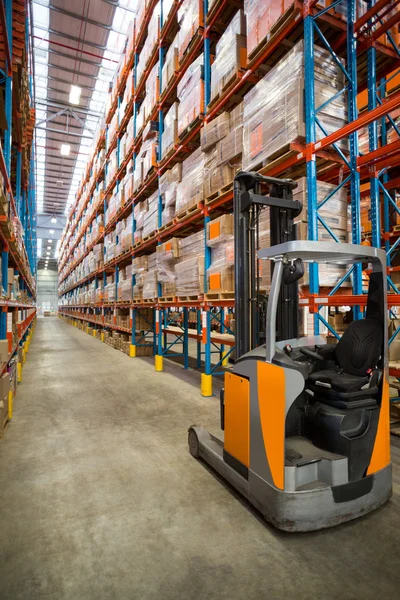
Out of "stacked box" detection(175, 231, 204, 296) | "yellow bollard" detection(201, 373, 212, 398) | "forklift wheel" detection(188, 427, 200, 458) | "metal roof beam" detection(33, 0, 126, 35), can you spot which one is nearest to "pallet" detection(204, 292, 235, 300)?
"stacked box" detection(175, 231, 204, 296)

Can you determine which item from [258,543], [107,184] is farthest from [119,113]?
[258,543]

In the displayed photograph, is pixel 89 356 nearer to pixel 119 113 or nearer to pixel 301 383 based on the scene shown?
pixel 119 113

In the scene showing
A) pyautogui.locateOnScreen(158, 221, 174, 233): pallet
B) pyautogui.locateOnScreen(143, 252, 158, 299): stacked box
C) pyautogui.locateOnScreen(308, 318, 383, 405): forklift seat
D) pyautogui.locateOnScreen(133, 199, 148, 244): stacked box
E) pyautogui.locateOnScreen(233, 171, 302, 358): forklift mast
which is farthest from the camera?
pyautogui.locateOnScreen(133, 199, 148, 244): stacked box

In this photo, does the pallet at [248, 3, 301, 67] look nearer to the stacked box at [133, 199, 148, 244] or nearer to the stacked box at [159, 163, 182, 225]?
the stacked box at [159, 163, 182, 225]

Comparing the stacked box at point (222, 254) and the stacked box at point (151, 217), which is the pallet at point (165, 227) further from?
the stacked box at point (222, 254)

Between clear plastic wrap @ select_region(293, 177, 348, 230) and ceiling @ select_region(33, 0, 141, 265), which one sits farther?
ceiling @ select_region(33, 0, 141, 265)

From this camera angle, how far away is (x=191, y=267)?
6.02 meters

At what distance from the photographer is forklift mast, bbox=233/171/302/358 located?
2.93m

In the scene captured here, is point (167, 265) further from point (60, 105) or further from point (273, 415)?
point (60, 105)

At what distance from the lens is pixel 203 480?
286cm

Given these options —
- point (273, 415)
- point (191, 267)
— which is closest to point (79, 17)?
point (191, 267)

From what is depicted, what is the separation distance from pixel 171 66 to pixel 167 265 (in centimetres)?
390

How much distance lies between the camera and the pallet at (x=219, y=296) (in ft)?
16.1

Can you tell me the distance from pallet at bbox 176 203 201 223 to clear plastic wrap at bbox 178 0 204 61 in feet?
9.47
